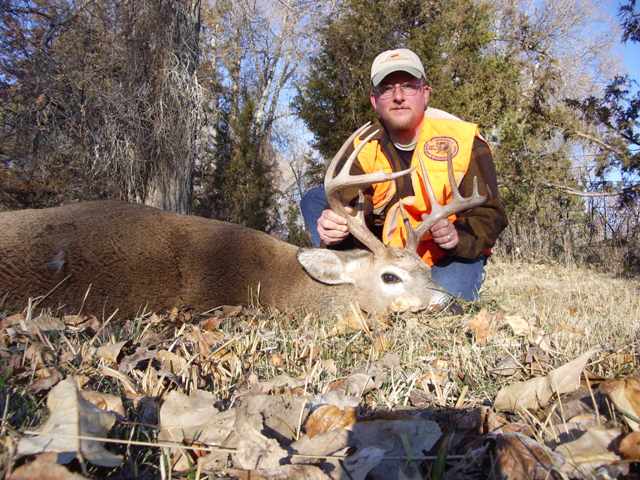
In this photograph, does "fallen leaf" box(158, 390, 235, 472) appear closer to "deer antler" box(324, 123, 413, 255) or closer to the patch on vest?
"deer antler" box(324, 123, 413, 255)

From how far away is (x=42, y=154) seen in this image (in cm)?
851

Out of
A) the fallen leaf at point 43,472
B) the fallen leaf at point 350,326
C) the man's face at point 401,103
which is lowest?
the fallen leaf at point 350,326

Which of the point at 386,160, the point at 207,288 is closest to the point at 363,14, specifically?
the point at 386,160

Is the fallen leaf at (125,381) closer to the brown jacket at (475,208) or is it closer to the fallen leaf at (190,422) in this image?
the fallen leaf at (190,422)

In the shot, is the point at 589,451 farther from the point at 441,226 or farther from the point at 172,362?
the point at 441,226

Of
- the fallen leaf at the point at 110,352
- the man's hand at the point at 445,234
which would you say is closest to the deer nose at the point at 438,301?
the man's hand at the point at 445,234

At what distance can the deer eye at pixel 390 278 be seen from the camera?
403 centimetres

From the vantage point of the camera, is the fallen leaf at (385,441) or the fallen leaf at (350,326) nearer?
the fallen leaf at (385,441)

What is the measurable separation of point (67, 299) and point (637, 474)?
119 inches

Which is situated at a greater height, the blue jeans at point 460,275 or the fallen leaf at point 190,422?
the blue jeans at point 460,275

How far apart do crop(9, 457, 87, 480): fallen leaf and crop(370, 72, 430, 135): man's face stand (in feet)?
13.5

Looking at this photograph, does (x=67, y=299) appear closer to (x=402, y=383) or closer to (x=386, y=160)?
(x=402, y=383)

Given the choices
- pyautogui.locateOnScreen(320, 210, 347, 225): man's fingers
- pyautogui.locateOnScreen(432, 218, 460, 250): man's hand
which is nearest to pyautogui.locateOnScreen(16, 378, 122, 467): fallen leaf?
pyautogui.locateOnScreen(320, 210, 347, 225): man's fingers

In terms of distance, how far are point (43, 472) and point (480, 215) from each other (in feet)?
13.3
